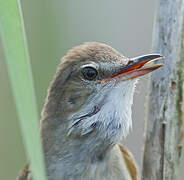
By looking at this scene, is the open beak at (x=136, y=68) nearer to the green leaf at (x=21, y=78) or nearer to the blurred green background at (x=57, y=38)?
the blurred green background at (x=57, y=38)

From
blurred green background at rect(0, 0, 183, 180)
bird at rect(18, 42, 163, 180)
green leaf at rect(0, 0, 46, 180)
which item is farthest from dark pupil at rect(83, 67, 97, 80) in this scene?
green leaf at rect(0, 0, 46, 180)

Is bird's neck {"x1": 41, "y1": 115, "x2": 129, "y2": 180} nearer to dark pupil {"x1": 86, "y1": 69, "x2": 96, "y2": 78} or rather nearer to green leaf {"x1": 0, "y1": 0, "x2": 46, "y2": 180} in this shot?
dark pupil {"x1": 86, "y1": 69, "x2": 96, "y2": 78}

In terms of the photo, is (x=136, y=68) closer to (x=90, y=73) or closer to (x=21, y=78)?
(x=90, y=73)

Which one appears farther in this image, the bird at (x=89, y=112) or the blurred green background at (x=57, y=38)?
the blurred green background at (x=57, y=38)

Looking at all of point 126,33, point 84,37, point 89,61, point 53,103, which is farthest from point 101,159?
point 126,33

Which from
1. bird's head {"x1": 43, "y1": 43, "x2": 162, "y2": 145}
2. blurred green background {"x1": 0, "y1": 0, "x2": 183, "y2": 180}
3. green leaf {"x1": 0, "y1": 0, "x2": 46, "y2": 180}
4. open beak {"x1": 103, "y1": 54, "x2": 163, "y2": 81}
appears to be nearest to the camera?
green leaf {"x1": 0, "y1": 0, "x2": 46, "y2": 180}

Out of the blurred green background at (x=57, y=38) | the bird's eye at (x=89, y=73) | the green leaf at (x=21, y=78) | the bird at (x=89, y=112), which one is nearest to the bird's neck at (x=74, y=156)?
the bird at (x=89, y=112)

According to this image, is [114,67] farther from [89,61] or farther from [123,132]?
[123,132]
